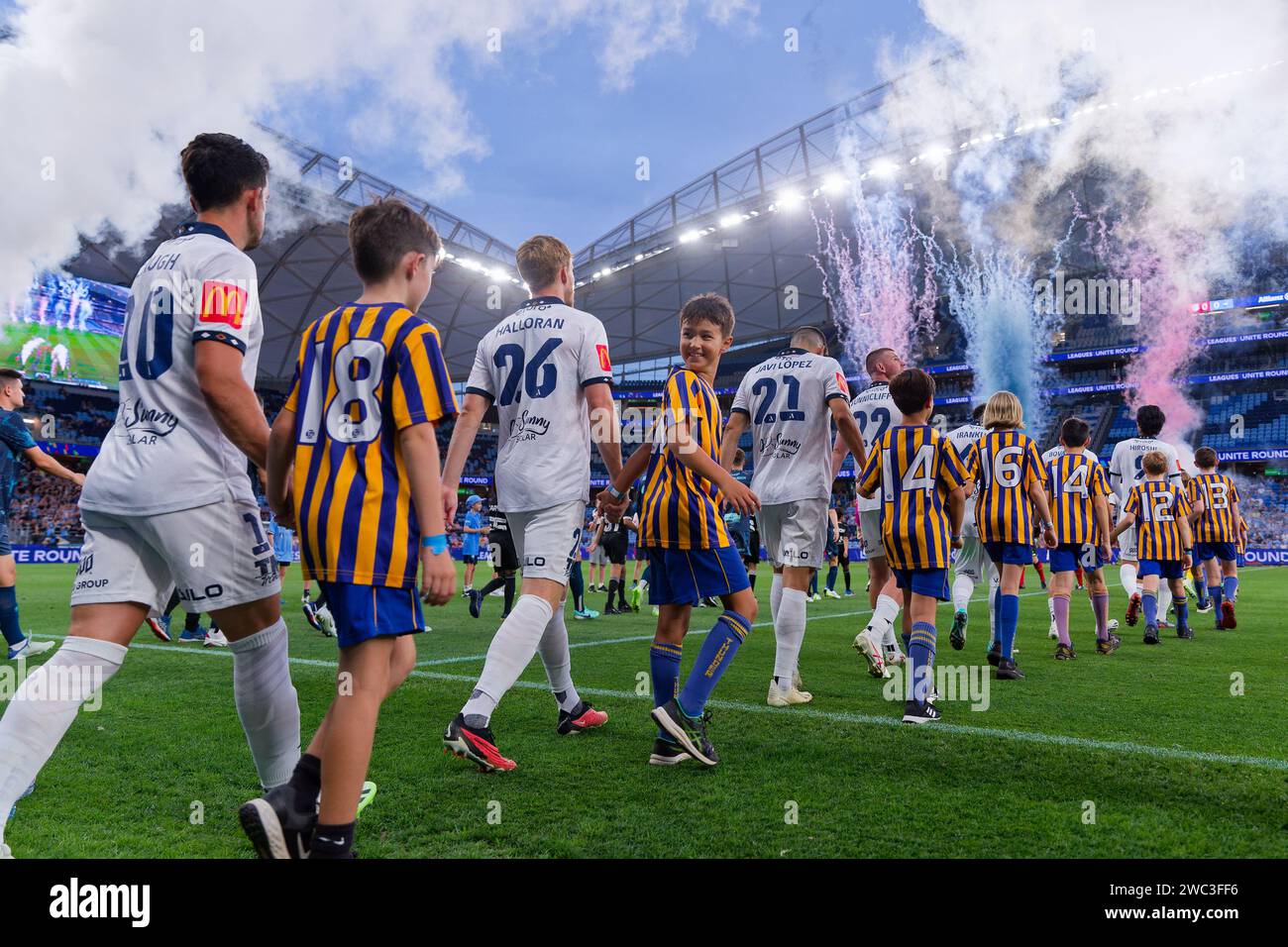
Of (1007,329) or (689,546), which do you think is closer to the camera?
(689,546)

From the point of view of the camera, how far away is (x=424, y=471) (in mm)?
2215

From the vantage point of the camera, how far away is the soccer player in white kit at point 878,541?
18.6 feet

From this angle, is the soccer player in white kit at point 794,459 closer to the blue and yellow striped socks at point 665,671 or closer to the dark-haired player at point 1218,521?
the blue and yellow striped socks at point 665,671

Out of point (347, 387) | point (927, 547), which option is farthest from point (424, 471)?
point (927, 547)

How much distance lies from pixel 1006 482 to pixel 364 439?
202 inches

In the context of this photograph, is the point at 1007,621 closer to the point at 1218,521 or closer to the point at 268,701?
the point at 268,701

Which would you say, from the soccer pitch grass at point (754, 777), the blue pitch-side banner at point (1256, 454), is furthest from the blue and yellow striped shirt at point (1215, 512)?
the blue pitch-side banner at point (1256, 454)

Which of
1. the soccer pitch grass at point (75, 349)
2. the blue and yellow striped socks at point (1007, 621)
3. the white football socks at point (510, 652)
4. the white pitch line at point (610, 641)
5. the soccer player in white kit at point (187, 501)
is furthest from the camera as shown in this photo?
the soccer pitch grass at point (75, 349)

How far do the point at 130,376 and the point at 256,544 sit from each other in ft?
1.95

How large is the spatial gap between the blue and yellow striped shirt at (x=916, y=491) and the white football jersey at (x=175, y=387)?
10.5 feet

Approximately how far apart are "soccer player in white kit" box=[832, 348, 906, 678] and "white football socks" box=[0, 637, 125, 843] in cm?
439

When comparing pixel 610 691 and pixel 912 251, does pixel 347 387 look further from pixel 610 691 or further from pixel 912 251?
pixel 912 251

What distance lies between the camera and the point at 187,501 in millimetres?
2312

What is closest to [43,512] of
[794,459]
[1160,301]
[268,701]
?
[794,459]
